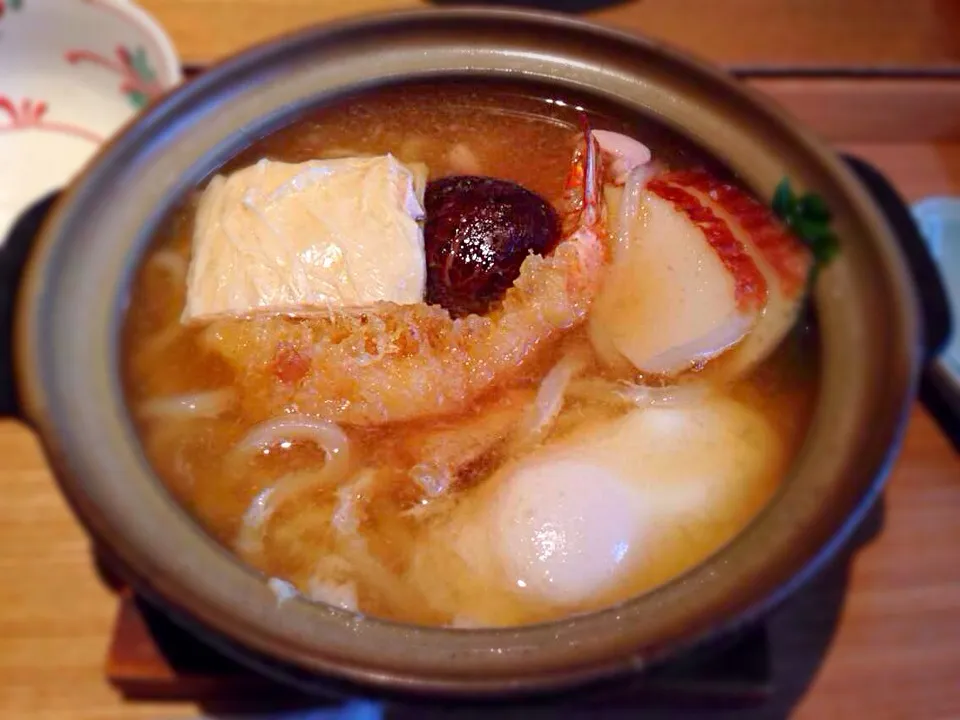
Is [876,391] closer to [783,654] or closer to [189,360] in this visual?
[783,654]

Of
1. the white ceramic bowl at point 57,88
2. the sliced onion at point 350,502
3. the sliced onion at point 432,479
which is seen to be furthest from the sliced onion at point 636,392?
the white ceramic bowl at point 57,88

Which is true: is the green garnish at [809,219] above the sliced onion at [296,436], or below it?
above

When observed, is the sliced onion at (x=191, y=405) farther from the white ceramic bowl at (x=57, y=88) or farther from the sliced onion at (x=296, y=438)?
the white ceramic bowl at (x=57, y=88)

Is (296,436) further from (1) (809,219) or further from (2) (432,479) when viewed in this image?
(1) (809,219)

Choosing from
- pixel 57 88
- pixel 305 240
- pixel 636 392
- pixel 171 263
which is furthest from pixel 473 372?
pixel 57 88

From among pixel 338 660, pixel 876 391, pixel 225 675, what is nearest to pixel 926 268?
pixel 876 391
